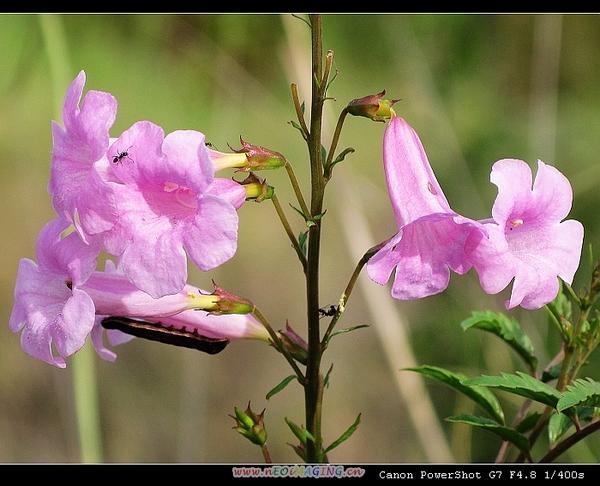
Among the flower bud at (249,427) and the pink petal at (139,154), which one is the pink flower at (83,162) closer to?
the pink petal at (139,154)

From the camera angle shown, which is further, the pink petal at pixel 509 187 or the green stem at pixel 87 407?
the green stem at pixel 87 407

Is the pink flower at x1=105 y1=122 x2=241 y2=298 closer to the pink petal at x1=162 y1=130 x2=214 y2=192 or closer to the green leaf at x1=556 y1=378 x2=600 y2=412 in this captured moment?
the pink petal at x1=162 y1=130 x2=214 y2=192

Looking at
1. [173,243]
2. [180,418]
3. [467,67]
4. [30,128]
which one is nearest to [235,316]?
[173,243]

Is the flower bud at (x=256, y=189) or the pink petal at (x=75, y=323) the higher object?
the flower bud at (x=256, y=189)

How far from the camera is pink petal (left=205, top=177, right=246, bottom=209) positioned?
67 cm

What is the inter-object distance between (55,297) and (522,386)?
0.46 metres

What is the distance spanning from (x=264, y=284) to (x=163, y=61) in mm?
702

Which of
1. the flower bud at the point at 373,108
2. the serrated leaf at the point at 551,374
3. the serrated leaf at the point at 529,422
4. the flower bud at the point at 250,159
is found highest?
the flower bud at the point at 373,108

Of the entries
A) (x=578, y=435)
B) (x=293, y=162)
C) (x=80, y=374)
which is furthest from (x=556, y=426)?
(x=293, y=162)

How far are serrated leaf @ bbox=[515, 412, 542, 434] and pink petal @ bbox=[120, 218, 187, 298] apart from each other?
1.38 feet

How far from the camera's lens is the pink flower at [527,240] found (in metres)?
0.64

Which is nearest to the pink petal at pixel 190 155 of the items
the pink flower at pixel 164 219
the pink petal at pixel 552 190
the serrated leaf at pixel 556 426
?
the pink flower at pixel 164 219

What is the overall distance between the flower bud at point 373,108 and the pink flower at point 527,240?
0.40ft

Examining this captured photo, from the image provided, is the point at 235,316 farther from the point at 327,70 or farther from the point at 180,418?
the point at 180,418
